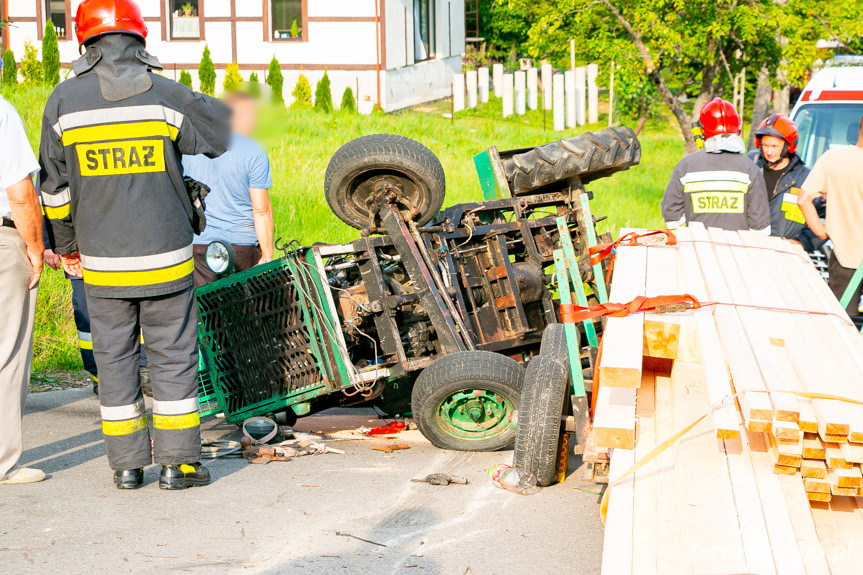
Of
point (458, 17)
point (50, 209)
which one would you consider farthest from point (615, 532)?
point (458, 17)

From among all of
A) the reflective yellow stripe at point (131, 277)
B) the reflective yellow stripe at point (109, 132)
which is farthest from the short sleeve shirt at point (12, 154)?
the reflective yellow stripe at point (131, 277)

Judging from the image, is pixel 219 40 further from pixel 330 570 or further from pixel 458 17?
pixel 330 570

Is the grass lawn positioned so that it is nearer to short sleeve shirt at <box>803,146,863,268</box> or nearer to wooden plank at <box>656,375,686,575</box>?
wooden plank at <box>656,375,686,575</box>

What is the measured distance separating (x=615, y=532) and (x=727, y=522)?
36 cm

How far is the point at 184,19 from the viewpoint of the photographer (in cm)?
2744

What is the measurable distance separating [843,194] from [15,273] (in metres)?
5.31

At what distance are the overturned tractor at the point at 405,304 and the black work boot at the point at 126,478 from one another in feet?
3.45

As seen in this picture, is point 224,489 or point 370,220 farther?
point 370,220

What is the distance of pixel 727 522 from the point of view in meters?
3.06

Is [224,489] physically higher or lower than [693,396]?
lower

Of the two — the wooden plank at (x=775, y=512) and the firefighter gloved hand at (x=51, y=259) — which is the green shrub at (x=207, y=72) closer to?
the firefighter gloved hand at (x=51, y=259)

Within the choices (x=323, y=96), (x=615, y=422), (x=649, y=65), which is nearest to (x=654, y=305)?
(x=615, y=422)

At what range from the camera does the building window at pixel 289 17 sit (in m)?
27.0

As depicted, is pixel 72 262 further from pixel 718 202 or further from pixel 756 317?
pixel 718 202
